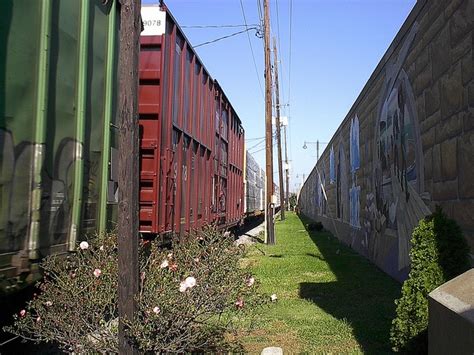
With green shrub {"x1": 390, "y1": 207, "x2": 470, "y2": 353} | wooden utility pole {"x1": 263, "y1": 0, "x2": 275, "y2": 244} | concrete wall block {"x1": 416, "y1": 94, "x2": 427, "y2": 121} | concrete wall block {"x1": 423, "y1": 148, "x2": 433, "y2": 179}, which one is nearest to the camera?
green shrub {"x1": 390, "y1": 207, "x2": 470, "y2": 353}

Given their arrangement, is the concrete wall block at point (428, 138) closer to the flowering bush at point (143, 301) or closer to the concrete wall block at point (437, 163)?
the concrete wall block at point (437, 163)

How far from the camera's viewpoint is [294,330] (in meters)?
5.97

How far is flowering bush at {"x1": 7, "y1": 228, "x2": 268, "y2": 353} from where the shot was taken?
3.54 metres

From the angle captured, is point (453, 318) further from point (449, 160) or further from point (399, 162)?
point (399, 162)

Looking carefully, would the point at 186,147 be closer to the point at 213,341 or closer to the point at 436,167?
the point at 436,167

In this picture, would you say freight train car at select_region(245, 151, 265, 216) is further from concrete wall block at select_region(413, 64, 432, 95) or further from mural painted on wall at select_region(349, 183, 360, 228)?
concrete wall block at select_region(413, 64, 432, 95)

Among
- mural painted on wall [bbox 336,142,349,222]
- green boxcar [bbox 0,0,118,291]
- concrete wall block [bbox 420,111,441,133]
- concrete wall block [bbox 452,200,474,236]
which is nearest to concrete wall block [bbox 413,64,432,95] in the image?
concrete wall block [bbox 420,111,441,133]

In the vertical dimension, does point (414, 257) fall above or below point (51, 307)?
above

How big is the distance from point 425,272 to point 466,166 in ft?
4.31

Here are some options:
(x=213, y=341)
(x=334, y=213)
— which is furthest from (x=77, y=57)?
(x=334, y=213)

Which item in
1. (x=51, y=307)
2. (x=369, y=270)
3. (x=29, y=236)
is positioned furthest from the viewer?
(x=369, y=270)

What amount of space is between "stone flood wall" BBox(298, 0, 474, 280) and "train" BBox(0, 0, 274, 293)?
352 cm


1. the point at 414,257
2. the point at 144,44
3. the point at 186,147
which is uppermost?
the point at 144,44

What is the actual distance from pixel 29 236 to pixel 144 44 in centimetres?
412
